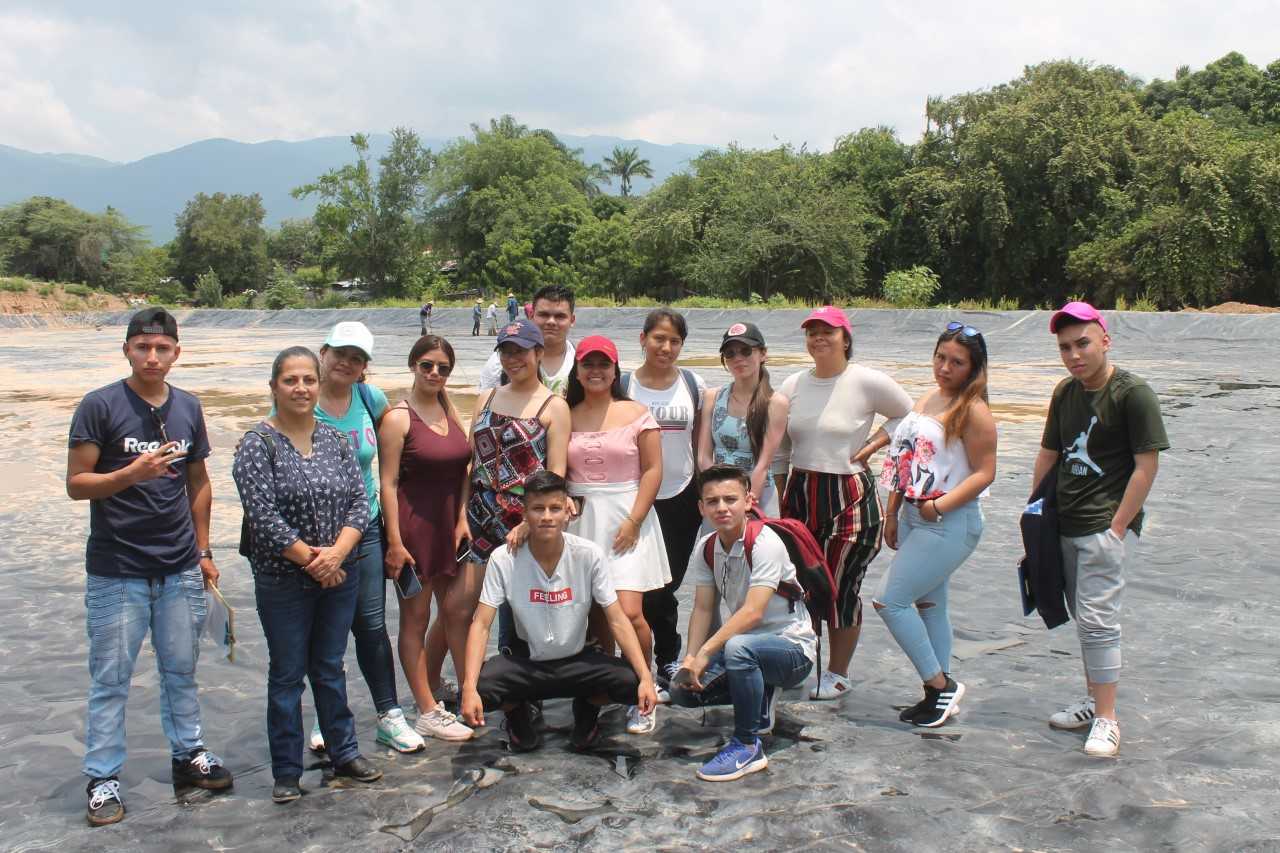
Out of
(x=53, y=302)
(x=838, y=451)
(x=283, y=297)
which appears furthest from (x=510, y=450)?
(x=53, y=302)

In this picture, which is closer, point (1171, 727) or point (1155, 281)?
point (1171, 727)

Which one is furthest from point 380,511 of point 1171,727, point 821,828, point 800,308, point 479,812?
point 800,308

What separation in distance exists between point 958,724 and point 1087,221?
3521 cm

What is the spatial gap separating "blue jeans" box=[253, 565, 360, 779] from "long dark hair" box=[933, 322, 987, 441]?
2.44 m

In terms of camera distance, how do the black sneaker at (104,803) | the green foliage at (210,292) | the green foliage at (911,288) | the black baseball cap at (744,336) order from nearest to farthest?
1. the black sneaker at (104,803)
2. the black baseball cap at (744,336)
3. the green foliage at (911,288)
4. the green foliage at (210,292)

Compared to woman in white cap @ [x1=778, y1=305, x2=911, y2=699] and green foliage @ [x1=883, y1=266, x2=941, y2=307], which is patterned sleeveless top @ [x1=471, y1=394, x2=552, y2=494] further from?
green foliage @ [x1=883, y1=266, x2=941, y2=307]

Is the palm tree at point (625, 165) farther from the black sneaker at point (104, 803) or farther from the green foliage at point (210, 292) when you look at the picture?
the black sneaker at point (104, 803)

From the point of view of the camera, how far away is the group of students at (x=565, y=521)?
3.58m

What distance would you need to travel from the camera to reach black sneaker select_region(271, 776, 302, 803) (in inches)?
142

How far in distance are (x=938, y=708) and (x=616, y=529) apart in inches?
61.1

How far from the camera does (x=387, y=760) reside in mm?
3996

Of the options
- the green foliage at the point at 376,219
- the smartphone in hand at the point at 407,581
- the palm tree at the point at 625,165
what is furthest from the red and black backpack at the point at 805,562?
the palm tree at the point at 625,165

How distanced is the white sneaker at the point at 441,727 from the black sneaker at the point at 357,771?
1.31 feet

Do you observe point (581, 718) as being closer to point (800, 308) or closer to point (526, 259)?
point (800, 308)
